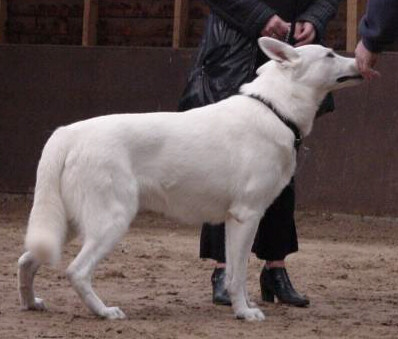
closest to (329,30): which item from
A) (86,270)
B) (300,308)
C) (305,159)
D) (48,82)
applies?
(305,159)

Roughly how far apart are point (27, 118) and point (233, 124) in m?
5.62

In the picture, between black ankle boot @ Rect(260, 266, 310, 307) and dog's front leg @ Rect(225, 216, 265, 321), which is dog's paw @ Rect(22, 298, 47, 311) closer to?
dog's front leg @ Rect(225, 216, 265, 321)

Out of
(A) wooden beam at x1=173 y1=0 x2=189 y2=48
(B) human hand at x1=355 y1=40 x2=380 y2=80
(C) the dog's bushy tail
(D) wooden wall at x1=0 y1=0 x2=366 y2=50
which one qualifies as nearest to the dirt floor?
(C) the dog's bushy tail

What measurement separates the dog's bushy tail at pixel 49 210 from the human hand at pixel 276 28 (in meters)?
1.28

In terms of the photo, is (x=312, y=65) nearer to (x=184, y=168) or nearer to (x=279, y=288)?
(x=184, y=168)

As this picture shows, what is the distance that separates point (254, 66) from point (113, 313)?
159cm

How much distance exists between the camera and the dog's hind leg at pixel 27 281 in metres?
6.17

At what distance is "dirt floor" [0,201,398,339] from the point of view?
→ 5.95 metres

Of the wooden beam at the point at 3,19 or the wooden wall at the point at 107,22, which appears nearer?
the wooden wall at the point at 107,22

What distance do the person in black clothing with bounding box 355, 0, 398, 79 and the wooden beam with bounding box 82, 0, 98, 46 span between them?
5.87 metres

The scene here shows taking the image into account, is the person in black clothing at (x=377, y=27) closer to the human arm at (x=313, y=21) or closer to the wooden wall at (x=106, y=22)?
the human arm at (x=313, y=21)

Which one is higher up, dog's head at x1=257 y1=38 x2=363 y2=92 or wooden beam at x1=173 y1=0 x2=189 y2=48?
dog's head at x1=257 y1=38 x2=363 y2=92

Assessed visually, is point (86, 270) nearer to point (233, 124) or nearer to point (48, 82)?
point (233, 124)

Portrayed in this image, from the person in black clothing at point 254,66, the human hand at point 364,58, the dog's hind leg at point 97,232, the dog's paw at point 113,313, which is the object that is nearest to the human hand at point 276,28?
the person in black clothing at point 254,66
